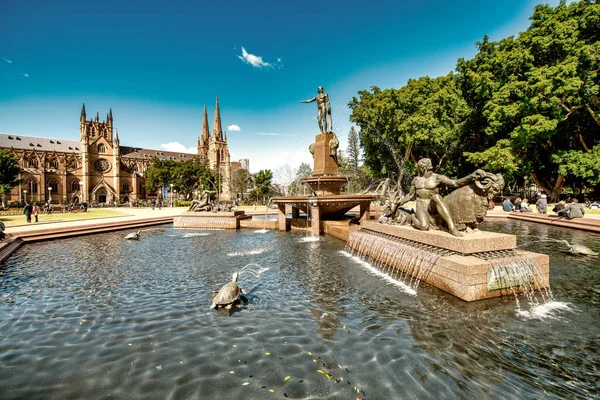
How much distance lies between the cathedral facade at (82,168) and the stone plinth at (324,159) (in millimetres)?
66757

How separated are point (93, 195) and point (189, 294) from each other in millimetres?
96055

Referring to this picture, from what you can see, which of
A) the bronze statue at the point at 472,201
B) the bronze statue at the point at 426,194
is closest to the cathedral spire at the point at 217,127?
the bronze statue at the point at 426,194

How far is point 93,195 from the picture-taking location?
83.1m

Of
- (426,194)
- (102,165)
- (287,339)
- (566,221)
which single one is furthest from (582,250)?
(102,165)

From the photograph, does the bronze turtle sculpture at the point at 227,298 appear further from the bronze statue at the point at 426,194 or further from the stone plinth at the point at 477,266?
the bronze statue at the point at 426,194

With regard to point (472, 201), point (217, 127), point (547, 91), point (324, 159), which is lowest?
point (472, 201)

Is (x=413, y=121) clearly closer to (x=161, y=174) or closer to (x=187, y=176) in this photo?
(x=187, y=176)

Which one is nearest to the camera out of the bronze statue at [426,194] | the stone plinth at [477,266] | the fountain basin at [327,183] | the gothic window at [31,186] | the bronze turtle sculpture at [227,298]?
the bronze turtle sculpture at [227,298]

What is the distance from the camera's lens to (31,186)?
76500 millimetres

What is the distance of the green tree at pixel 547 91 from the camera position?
75.9ft

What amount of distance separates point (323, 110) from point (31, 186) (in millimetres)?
94317

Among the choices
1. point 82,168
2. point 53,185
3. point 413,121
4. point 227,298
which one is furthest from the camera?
point 82,168

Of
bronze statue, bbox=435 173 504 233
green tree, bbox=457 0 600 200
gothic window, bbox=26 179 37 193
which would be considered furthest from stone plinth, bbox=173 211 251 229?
gothic window, bbox=26 179 37 193

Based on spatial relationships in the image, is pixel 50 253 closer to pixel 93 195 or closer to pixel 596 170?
pixel 596 170
